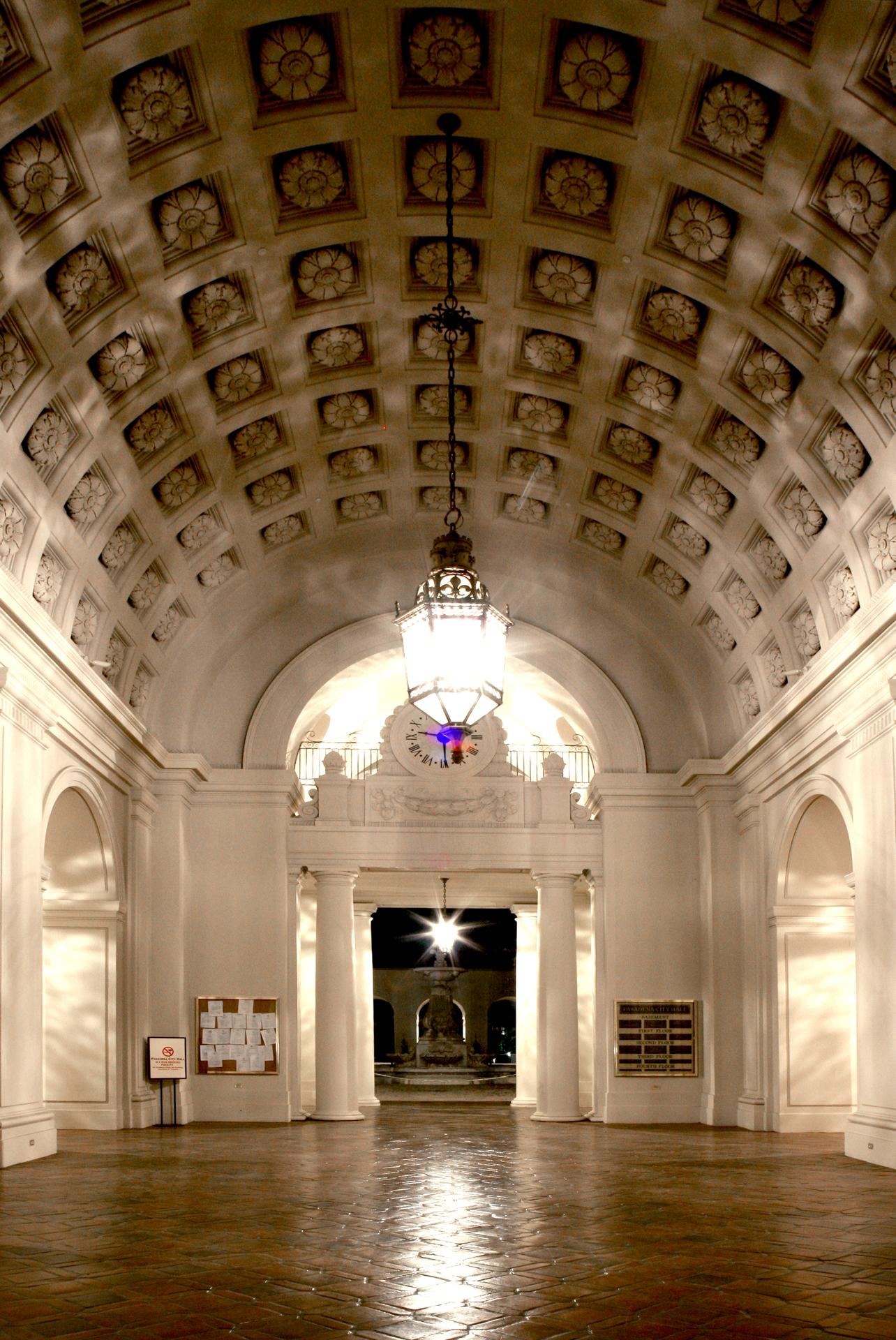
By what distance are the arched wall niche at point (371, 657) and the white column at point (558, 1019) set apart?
2694 millimetres

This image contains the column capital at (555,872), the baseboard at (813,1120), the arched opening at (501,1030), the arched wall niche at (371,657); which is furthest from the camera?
the arched opening at (501,1030)

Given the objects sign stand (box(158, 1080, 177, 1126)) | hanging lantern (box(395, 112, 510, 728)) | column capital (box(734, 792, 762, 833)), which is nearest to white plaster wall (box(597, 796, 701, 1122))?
column capital (box(734, 792, 762, 833))

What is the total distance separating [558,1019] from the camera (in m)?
21.8

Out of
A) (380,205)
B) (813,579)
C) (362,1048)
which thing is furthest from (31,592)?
(362,1048)

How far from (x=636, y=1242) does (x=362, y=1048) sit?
19458mm

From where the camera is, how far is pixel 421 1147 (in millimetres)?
15703

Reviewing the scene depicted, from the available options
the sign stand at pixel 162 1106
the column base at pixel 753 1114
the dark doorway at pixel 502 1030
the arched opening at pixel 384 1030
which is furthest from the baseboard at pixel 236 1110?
→ the dark doorway at pixel 502 1030

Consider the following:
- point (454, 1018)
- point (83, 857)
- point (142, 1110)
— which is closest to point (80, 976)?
point (83, 857)

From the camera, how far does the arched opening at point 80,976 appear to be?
18391mm

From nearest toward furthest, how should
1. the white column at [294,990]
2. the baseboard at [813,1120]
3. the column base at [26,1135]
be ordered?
the column base at [26,1135] → the baseboard at [813,1120] → the white column at [294,990]

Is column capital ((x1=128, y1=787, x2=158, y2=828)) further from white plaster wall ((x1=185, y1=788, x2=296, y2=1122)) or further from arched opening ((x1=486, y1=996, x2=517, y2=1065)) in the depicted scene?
arched opening ((x1=486, y1=996, x2=517, y2=1065))

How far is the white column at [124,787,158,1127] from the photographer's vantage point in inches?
747

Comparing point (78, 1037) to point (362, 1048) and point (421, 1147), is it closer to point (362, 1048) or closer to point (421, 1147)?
point (421, 1147)

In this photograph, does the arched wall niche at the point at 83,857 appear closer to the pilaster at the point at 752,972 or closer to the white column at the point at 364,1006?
the white column at the point at 364,1006
